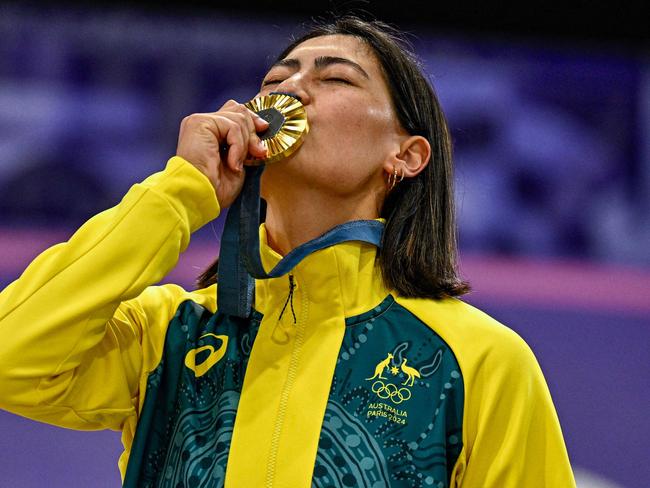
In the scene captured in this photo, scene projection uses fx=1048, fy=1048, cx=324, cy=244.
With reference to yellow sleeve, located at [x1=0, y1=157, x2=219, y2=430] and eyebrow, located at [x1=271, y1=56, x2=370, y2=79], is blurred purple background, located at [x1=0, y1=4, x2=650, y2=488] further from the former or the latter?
yellow sleeve, located at [x1=0, y1=157, x2=219, y2=430]

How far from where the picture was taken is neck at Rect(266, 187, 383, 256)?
178 centimetres

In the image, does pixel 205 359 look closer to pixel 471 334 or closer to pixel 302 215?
pixel 302 215

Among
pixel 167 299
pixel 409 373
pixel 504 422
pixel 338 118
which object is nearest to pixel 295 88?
pixel 338 118

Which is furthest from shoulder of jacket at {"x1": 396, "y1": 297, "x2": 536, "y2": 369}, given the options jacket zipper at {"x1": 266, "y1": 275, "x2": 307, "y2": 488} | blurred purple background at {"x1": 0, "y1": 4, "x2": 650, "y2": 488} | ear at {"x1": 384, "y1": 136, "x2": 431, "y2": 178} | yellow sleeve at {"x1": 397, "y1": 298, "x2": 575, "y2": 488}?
blurred purple background at {"x1": 0, "y1": 4, "x2": 650, "y2": 488}

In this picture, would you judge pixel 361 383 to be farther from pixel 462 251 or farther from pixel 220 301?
pixel 462 251

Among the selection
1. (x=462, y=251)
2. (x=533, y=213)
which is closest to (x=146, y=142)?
(x=462, y=251)

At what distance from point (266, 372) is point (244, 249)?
204mm

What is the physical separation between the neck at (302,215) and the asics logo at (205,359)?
0.22 metres

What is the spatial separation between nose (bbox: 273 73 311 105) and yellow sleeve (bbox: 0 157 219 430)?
280 mm

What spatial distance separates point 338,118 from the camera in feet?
5.80

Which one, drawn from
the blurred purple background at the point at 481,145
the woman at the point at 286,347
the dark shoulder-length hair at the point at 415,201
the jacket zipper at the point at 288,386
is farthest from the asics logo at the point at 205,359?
the blurred purple background at the point at 481,145

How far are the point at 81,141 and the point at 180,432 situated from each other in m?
1.87

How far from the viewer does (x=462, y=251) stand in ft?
11.0

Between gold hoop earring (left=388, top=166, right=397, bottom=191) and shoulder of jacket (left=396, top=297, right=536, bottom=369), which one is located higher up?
gold hoop earring (left=388, top=166, right=397, bottom=191)
